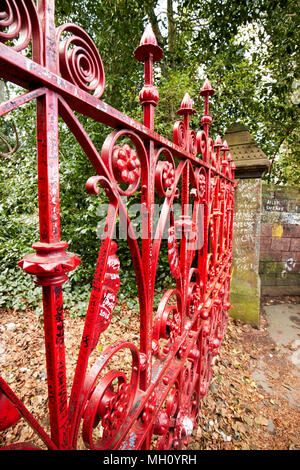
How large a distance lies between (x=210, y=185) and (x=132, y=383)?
1.28m

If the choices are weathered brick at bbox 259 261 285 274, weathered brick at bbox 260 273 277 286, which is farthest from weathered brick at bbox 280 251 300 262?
weathered brick at bbox 260 273 277 286

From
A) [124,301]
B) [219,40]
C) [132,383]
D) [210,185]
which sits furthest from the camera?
[124,301]

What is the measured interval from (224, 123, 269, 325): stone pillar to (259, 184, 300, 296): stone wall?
63.1 inches

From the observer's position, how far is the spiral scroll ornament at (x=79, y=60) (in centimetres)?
47

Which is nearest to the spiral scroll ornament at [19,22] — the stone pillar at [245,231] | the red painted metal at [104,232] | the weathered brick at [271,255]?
the red painted metal at [104,232]

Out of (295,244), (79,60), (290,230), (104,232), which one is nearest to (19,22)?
(79,60)

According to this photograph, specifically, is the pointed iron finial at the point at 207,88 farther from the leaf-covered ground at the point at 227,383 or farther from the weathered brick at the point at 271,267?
the weathered brick at the point at 271,267

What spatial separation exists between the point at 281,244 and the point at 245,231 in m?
1.96

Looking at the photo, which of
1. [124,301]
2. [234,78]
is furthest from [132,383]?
[234,78]

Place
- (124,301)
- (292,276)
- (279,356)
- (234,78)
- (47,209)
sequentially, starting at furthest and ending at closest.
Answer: (292,276), (234,78), (124,301), (279,356), (47,209)

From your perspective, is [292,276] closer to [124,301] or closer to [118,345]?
[124,301]

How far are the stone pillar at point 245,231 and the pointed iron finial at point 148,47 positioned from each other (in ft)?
10.1

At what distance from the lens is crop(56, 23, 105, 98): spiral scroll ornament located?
1.54 feet

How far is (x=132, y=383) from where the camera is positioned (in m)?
0.83
